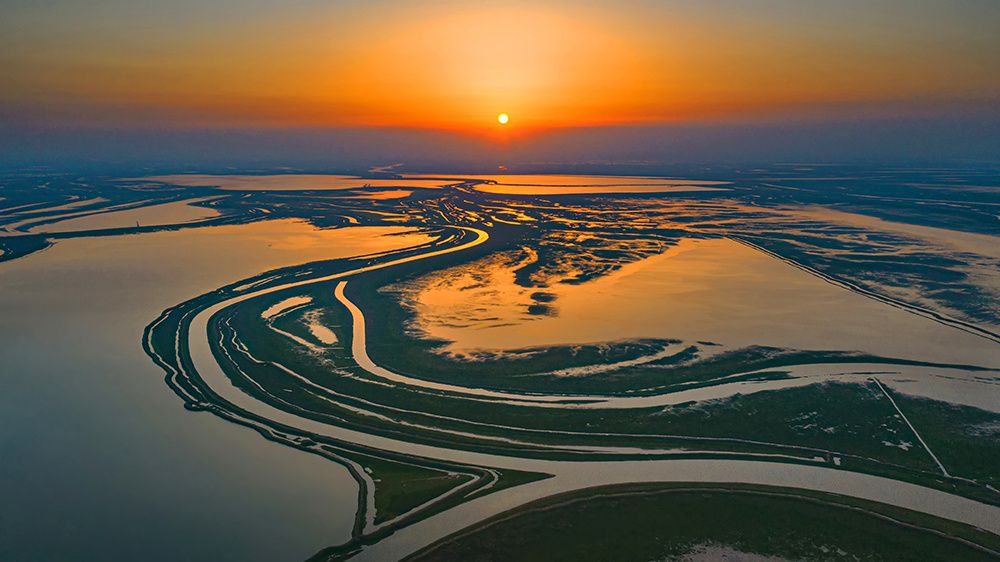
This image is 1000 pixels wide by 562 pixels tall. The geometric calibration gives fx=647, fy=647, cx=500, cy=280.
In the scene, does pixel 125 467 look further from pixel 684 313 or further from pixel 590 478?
pixel 684 313

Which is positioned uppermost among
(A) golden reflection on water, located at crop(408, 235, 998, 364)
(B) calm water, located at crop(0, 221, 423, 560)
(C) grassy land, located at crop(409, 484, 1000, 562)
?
(A) golden reflection on water, located at crop(408, 235, 998, 364)

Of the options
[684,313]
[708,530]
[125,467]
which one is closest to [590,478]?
[708,530]

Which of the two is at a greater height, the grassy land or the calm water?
the calm water

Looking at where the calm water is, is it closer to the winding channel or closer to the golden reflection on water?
the winding channel

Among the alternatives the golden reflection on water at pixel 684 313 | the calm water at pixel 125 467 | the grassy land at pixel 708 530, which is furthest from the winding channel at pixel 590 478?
the golden reflection on water at pixel 684 313

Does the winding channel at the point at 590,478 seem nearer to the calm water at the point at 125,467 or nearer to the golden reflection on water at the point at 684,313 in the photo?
the calm water at the point at 125,467

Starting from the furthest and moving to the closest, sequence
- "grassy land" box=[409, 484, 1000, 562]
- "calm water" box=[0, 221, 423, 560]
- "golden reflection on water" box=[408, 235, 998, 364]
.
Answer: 1. "golden reflection on water" box=[408, 235, 998, 364]
2. "calm water" box=[0, 221, 423, 560]
3. "grassy land" box=[409, 484, 1000, 562]

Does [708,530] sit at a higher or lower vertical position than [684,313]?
lower

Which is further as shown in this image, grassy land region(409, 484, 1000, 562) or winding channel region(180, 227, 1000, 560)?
winding channel region(180, 227, 1000, 560)

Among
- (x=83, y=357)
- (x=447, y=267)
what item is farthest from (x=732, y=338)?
(x=83, y=357)

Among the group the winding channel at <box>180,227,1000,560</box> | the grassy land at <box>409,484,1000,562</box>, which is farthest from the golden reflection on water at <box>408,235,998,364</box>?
the grassy land at <box>409,484,1000,562</box>

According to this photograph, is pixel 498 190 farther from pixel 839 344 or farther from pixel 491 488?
pixel 491 488
